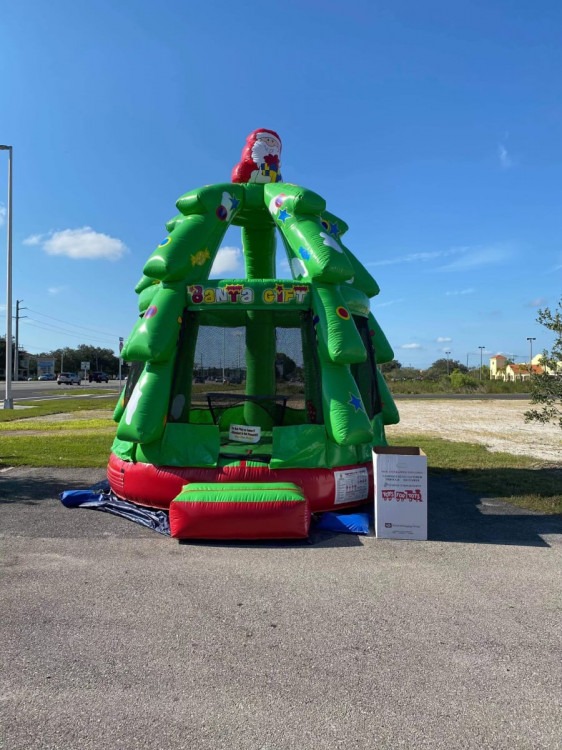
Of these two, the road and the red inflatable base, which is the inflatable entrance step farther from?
the road

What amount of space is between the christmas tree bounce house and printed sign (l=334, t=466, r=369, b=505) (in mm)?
14

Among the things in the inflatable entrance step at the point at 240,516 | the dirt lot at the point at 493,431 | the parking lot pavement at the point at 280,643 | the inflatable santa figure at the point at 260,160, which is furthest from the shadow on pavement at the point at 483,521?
the inflatable santa figure at the point at 260,160

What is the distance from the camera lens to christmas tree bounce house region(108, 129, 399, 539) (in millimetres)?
5254

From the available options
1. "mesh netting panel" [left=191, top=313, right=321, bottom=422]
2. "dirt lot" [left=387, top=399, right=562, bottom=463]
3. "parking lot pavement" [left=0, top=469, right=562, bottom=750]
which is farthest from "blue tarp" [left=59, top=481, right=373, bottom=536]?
"dirt lot" [left=387, top=399, right=562, bottom=463]

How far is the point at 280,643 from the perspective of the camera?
307cm

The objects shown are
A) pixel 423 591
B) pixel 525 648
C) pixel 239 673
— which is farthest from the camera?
pixel 423 591

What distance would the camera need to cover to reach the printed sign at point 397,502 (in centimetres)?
507

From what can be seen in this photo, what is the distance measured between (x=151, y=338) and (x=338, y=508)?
2.73 meters

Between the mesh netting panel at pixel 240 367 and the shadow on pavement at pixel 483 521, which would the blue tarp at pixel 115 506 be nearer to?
the mesh netting panel at pixel 240 367

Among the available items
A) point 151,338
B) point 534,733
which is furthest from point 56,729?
point 151,338

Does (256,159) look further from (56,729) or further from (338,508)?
(56,729)

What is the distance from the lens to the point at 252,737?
7.42 ft

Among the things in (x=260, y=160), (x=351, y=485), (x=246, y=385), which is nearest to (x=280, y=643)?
(x=351, y=485)

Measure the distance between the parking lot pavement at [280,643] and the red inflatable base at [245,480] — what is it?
60 cm
